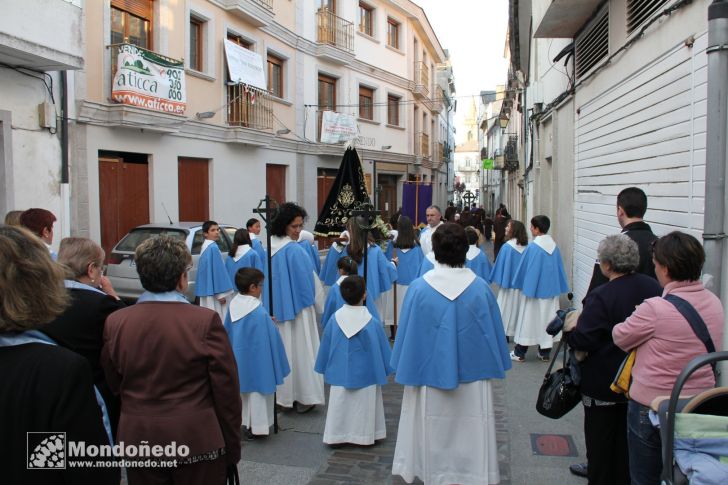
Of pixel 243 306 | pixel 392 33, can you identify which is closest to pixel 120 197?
pixel 243 306

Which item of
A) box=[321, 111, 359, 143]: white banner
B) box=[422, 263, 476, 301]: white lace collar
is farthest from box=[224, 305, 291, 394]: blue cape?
box=[321, 111, 359, 143]: white banner

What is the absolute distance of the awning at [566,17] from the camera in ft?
28.1

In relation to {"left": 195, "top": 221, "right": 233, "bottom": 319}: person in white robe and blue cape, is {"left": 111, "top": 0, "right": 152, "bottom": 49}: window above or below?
above

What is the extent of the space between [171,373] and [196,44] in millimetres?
14109

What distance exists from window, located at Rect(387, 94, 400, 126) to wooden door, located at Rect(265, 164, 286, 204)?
8403 mm

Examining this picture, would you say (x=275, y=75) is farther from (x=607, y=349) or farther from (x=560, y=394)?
(x=607, y=349)

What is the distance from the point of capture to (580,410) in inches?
233

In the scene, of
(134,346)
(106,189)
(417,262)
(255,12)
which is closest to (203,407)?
(134,346)

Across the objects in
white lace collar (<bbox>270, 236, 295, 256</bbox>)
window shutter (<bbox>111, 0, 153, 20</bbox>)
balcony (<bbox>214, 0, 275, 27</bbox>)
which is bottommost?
white lace collar (<bbox>270, 236, 295, 256</bbox>)

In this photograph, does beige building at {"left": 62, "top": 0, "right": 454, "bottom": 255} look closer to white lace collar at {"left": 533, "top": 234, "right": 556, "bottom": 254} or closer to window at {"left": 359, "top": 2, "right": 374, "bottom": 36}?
window at {"left": 359, "top": 2, "right": 374, "bottom": 36}

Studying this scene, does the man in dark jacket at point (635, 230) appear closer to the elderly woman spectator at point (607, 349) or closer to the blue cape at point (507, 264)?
the elderly woman spectator at point (607, 349)

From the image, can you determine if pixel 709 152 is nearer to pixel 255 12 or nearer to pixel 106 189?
pixel 106 189

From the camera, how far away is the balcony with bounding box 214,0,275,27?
15648 millimetres

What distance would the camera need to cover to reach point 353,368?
16.4 ft
